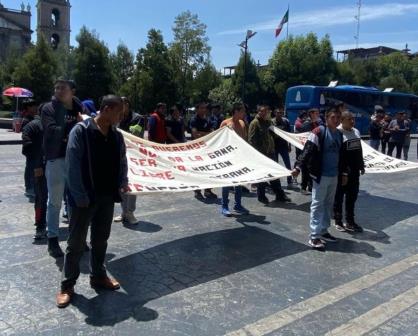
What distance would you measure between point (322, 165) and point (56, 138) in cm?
326

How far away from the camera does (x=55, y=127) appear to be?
16.6ft

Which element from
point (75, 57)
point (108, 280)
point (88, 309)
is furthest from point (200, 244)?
point (75, 57)

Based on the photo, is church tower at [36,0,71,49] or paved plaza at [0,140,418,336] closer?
paved plaza at [0,140,418,336]

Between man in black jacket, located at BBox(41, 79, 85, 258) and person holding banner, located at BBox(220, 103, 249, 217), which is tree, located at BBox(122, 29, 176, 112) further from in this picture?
man in black jacket, located at BBox(41, 79, 85, 258)

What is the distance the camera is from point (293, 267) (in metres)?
5.27

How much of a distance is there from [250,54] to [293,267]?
5041 centimetres

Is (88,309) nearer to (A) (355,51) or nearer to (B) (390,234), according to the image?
(B) (390,234)

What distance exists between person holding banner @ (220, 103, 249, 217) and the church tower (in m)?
96.9

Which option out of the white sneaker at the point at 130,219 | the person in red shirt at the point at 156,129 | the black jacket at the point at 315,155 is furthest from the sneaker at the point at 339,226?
the person in red shirt at the point at 156,129

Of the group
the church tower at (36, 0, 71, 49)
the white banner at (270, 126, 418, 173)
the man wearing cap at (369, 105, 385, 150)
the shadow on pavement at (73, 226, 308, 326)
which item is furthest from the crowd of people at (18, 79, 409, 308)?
the church tower at (36, 0, 71, 49)

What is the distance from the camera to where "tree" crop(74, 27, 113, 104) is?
130 feet

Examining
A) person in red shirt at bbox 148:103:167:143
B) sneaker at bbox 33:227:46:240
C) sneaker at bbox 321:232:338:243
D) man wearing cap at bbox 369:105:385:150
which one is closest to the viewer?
Answer: sneaker at bbox 33:227:46:240

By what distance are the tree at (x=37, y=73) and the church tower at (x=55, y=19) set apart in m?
65.0

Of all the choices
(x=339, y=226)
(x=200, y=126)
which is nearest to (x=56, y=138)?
(x=339, y=226)
